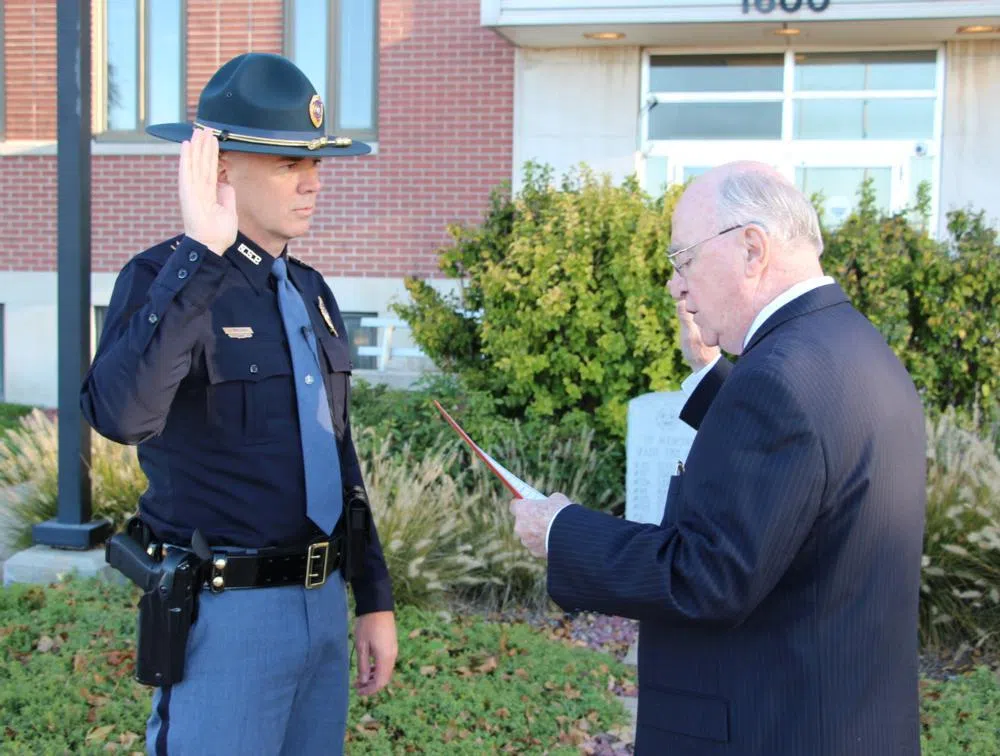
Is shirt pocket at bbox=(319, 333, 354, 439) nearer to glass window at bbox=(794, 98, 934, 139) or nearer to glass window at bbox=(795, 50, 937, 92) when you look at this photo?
glass window at bbox=(794, 98, 934, 139)

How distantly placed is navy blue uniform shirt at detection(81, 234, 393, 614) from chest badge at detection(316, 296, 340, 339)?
21 centimetres

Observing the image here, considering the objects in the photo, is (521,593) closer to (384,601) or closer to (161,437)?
(384,601)

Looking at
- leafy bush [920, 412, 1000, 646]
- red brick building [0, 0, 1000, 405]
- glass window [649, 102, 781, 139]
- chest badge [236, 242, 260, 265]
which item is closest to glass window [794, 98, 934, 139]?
red brick building [0, 0, 1000, 405]

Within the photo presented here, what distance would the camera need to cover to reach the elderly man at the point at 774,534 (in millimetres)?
1766

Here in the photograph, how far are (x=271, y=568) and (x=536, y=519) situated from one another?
659mm

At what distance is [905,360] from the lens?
23.3 feet

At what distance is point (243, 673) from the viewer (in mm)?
2271

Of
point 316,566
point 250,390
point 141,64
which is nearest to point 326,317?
point 250,390

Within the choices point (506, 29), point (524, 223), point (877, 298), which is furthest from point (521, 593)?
point (506, 29)

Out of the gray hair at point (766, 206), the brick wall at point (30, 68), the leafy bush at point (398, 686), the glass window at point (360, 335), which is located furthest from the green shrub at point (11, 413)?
the gray hair at point (766, 206)

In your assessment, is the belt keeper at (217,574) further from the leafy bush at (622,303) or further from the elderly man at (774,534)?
the leafy bush at (622,303)

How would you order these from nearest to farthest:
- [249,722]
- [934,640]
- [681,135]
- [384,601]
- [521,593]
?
1. [249,722]
2. [384,601]
3. [934,640]
4. [521,593]
5. [681,135]

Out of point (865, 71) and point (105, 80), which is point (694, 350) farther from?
point (105, 80)

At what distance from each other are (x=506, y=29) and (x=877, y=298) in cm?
492
